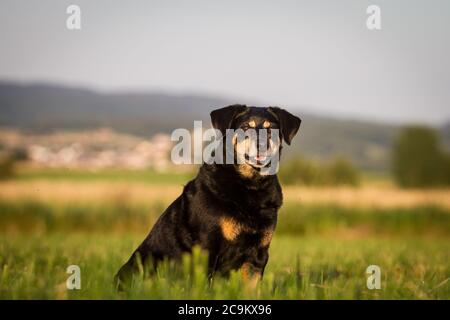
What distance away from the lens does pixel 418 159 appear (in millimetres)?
51531

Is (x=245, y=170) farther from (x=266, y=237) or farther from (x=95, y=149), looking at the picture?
(x=95, y=149)

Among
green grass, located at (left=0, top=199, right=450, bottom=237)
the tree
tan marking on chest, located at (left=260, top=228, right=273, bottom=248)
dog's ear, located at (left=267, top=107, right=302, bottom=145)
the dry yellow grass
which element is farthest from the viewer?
the tree

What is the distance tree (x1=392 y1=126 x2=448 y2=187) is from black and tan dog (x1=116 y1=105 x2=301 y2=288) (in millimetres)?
46757

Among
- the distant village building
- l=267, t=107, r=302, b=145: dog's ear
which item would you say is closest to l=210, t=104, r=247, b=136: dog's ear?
l=267, t=107, r=302, b=145: dog's ear

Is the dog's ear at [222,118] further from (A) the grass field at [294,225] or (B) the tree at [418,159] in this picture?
(B) the tree at [418,159]

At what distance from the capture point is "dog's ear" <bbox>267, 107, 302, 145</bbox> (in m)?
5.60

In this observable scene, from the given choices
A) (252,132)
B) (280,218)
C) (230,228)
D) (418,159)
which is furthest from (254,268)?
(418,159)

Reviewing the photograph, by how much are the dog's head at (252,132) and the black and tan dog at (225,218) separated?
1cm

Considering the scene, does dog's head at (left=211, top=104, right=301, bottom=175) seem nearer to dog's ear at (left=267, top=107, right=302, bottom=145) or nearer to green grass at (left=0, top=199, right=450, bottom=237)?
dog's ear at (left=267, top=107, right=302, bottom=145)

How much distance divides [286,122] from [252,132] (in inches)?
18.0

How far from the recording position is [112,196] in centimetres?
1936
